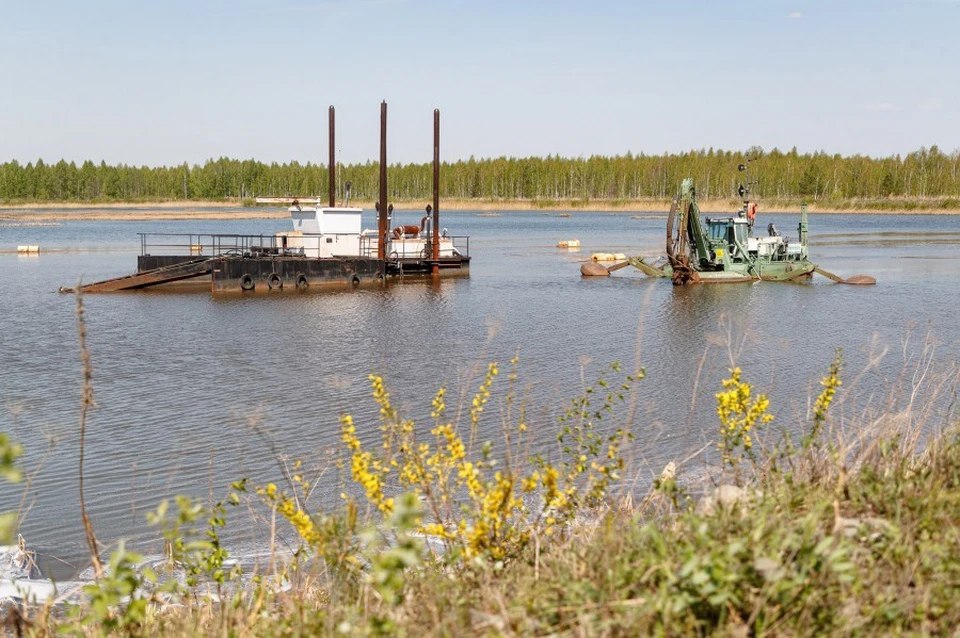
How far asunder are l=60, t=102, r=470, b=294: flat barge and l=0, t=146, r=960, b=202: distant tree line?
377 feet

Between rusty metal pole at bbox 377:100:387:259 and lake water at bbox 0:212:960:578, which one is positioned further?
rusty metal pole at bbox 377:100:387:259

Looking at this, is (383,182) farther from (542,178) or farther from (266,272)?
(542,178)

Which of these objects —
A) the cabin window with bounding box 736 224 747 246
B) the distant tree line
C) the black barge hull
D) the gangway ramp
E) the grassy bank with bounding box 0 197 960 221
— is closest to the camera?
the gangway ramp

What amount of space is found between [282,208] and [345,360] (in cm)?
14073

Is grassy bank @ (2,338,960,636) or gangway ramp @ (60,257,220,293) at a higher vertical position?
grassy bank @ (2,338,960,636)

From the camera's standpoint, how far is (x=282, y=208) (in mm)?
156250

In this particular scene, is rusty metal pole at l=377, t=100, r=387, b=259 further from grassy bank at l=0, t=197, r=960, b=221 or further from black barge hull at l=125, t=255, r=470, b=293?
grassy bank at l=0, t=197, r=960, b=221

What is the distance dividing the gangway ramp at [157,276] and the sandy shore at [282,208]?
265 feet

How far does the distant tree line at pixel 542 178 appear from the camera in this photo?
151m

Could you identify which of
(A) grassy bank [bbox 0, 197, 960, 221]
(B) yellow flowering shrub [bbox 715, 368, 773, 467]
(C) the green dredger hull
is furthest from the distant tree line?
(B) yellow flowering shrub [bbox 715, 368, 773, 467]

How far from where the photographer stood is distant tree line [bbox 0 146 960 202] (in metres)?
151

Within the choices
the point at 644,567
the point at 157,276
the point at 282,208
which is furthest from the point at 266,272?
the point at 282,208

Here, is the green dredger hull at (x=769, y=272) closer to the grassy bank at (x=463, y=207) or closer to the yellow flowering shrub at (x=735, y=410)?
the yellow flowering shrub at (x=735, y=410)

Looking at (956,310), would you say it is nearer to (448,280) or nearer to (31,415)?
(448,280)
